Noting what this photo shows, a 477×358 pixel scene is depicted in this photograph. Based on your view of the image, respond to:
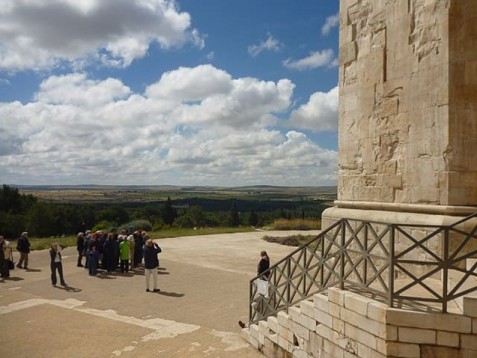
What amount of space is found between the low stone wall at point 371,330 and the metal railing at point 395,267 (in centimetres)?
17

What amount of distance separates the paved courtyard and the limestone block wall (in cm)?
386

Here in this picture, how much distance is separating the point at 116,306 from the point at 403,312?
280 inches

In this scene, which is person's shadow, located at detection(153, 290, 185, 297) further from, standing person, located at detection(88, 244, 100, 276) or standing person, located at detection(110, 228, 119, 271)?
standing person, located at detection(110, 228, 119, 271)

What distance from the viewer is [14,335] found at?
7746 mm

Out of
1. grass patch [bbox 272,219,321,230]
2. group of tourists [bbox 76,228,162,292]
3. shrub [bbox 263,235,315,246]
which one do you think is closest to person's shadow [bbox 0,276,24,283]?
group of tourists [bbox 76,228,162,292]

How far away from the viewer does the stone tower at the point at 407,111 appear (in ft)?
20.5

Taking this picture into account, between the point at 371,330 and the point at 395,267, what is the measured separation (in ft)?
6.34

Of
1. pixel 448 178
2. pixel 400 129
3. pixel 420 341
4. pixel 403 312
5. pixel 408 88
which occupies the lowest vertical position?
pixel 420 341

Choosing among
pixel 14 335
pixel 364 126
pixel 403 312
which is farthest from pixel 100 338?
pixel 364 126

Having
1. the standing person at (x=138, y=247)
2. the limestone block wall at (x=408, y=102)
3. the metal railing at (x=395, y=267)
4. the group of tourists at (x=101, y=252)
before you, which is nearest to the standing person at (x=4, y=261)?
the group of tourists at (x=101, y=252)

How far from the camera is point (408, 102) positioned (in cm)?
688

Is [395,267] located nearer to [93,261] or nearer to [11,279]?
[93,261]

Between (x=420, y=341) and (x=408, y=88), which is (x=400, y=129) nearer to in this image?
(x=408, y=88)

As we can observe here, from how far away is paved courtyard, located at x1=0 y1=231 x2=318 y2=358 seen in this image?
7176 millimetres
